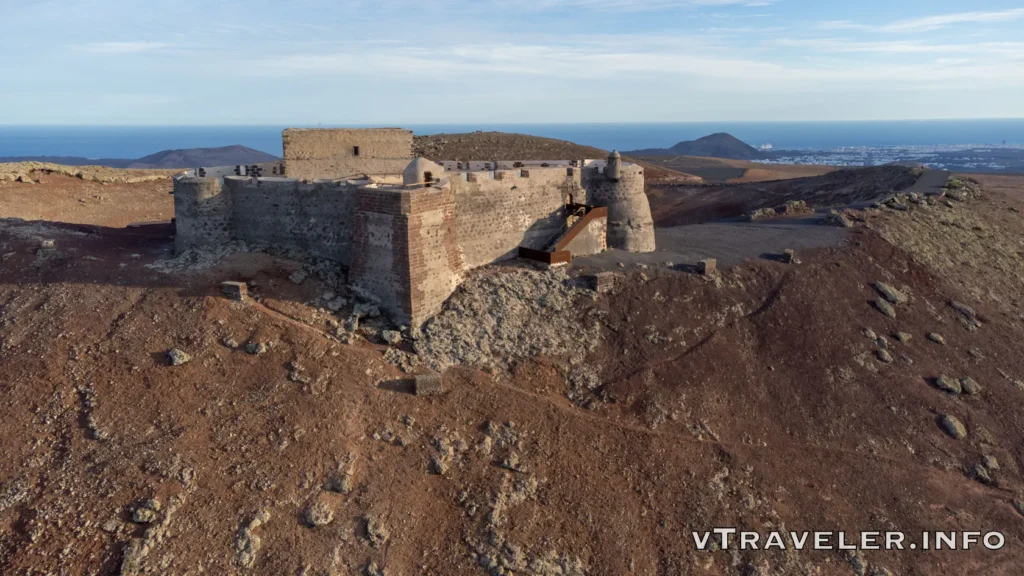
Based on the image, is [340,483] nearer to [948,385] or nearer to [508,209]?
[508,209]

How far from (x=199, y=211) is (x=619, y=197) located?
14832mm

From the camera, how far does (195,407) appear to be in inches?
549

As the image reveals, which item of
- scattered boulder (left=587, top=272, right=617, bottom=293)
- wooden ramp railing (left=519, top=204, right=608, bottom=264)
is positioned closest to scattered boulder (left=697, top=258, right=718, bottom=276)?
scattered boulder (left=587, top=272, right=617, bottom=293)

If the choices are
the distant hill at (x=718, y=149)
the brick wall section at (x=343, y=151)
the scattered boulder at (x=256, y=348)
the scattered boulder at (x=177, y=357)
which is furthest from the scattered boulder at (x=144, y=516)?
the distant hill at (x=718, y=149)

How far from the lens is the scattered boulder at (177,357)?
1473 centimetres

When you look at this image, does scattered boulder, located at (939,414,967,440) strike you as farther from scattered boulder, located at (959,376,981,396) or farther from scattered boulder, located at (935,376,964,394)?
scattered boulder, located at (959,376,981,396)

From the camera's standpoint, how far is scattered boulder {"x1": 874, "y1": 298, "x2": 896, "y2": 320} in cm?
2098

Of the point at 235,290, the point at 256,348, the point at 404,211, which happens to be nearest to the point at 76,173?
the point at 235,290

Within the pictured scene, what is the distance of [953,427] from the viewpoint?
17094 mm

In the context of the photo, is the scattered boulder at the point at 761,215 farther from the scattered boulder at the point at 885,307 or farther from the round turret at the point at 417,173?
the round turret at the point at 417,173

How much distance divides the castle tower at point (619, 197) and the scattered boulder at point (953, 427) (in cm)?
1120

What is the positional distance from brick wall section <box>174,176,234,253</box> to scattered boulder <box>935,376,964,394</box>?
915 inches

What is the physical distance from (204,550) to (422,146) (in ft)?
154

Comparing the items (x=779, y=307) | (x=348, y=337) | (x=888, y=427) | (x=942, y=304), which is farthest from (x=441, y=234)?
(x=942, y=304)
